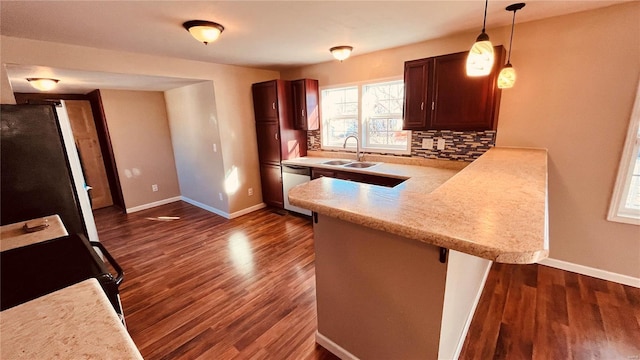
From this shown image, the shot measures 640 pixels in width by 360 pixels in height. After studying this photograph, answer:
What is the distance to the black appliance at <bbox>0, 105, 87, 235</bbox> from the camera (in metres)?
1.60

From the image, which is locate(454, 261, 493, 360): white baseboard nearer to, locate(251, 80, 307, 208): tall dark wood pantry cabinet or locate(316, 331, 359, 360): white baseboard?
locate(316, 331, 359, 360): white baseboard

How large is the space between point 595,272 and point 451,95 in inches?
82.3

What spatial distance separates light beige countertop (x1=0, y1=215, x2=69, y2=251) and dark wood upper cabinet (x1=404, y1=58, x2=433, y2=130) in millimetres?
2949

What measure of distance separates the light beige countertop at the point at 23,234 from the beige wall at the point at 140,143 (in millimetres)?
3363

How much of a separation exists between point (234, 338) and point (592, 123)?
3337 millimetres

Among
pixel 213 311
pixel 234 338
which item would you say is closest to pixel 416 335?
pixel 234 338

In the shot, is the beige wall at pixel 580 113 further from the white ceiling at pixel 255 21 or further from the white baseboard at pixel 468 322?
the white baseboard at pixel 468 322

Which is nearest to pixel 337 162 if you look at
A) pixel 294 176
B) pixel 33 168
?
pixel 294 176

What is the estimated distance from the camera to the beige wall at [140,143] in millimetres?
4332

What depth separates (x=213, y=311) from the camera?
6.89 feet

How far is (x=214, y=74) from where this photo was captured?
3.68 metres

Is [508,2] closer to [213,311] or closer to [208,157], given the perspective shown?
[213,311]

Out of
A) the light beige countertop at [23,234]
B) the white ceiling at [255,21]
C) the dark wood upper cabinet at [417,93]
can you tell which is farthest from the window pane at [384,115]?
the light beige countertop at [23,234]

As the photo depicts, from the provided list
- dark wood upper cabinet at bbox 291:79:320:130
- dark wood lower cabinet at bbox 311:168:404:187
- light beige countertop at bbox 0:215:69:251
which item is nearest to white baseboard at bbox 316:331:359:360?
light beige countertop at bbox 0:215:69:251
